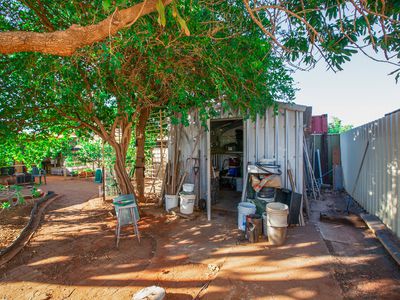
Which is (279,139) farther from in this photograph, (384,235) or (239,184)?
(239,184)

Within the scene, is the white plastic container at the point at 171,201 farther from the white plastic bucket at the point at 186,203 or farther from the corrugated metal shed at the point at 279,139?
the corrugated metal shed at the point at 279,139

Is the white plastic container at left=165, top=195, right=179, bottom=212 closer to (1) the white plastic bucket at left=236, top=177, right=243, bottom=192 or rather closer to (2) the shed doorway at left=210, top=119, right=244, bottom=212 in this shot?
(2) the shed doorway at left=210, top=119, right=244, bottom=212

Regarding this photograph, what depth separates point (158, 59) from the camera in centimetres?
407

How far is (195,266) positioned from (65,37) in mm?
3182

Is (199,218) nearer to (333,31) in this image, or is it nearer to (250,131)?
(250,131)

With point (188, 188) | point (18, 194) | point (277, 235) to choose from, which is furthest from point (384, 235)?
point (18, 194)

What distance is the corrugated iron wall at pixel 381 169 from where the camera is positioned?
155 inches

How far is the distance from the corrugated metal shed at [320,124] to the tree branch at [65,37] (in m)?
10.6

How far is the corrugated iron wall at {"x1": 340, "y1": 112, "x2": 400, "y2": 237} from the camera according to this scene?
3930 mm

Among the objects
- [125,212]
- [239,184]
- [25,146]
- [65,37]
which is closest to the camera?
[65,37]

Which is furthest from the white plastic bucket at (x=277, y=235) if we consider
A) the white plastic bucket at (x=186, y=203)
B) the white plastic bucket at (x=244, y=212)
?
the white plastic bucket at (x=186, y=203)

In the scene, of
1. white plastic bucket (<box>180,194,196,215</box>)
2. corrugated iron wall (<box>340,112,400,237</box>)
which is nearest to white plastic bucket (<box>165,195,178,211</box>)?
white plastic bucket (<box>180,194,196,215</box>)

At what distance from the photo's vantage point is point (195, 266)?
3324mm

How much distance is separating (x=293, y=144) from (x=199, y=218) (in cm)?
288
